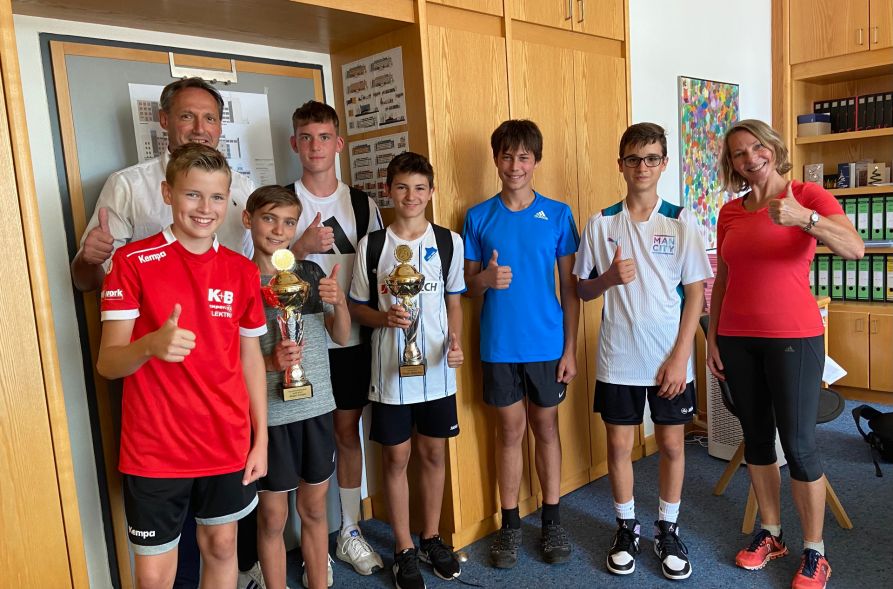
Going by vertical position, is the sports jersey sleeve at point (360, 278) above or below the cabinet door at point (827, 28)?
below

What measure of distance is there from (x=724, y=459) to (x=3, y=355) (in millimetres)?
3156

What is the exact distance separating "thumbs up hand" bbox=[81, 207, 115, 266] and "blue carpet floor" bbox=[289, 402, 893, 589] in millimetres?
1377

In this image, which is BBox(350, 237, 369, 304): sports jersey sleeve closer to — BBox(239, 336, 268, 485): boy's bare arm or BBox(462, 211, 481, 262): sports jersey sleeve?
BBox(462, 211, 481, 262): sports jersey sleeve

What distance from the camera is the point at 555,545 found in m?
2.48

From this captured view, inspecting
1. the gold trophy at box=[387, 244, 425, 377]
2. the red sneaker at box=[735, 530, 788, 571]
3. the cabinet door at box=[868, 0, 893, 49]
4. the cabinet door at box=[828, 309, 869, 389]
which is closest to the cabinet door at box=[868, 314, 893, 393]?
the cabinet door at box=[828, 309, 869, 389]

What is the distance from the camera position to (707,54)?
3979mm

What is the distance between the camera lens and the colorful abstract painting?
12.5 ft

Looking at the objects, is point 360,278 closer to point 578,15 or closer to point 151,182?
point 151,182

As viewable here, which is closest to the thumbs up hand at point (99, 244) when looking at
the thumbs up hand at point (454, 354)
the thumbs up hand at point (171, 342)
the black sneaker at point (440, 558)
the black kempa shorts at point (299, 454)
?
the thumbs up hand at point (171, 342)

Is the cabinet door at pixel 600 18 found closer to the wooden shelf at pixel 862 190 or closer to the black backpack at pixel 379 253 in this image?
the black backpack at pixel 379 253

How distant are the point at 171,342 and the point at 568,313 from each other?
1547 millimetres

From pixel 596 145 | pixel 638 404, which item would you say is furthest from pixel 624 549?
pixel 596 145

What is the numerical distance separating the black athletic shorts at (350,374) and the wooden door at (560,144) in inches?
33.2

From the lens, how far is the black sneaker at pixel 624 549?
2350 mm
